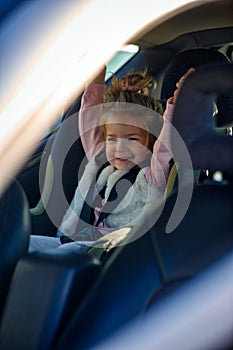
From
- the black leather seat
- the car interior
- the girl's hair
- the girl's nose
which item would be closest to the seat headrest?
the girl's hair

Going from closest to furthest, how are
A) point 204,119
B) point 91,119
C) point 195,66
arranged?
point 204,119 → point 195,66 → point 91,119

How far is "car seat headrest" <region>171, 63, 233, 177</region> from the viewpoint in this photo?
1.49m

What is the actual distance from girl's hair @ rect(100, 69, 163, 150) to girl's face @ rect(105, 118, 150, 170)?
3cm

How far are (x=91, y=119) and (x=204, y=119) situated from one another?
4.55ft

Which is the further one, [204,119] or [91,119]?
[91,119]

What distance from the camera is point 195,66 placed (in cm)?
257

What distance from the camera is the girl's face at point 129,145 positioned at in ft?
8.61

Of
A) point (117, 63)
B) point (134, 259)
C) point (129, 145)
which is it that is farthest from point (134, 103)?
point (134, 259)

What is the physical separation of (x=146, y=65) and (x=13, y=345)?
2136mm

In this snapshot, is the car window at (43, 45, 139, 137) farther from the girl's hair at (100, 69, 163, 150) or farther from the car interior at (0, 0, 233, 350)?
the car interior at (0, 0, 233, 350)

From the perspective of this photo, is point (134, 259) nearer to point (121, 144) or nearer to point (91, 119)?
point (121, 144)

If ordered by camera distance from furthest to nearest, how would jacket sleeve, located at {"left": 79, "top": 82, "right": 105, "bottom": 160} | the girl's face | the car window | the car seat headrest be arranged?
the car window
jacket sleeve, located at {"left": 79, "top": 82, "right": 105, "bottom": 160}
the girl's face
the car seat headrest

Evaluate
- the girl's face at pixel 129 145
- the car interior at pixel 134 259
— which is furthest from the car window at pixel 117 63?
the car interior at pixel 134 259

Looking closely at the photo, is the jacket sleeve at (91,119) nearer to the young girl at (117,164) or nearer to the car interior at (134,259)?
the young girl at (117,164)
